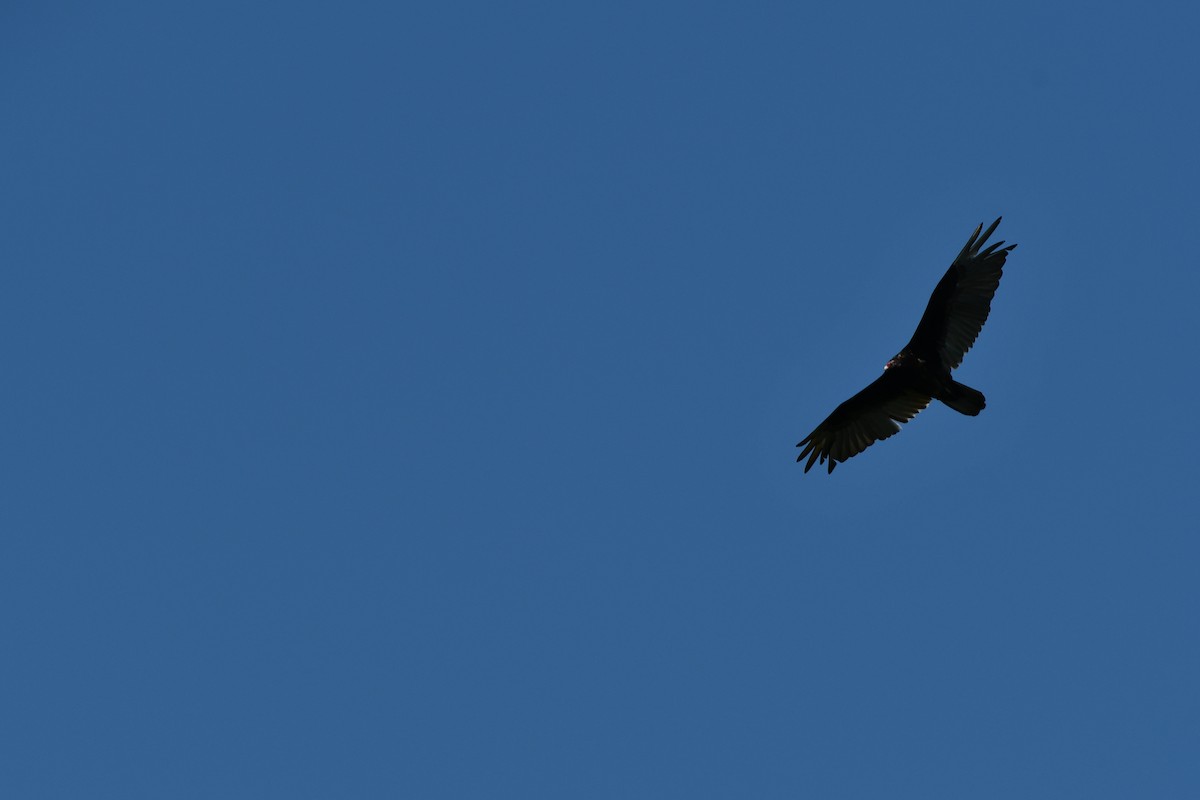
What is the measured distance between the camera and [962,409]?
23594mm

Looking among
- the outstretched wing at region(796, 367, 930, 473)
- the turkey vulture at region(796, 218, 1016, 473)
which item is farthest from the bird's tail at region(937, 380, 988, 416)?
the outstretched wing at region(796, 367, 930, 473)

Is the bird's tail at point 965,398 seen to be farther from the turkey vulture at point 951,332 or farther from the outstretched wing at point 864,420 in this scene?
the outstretched wing at point 864,420

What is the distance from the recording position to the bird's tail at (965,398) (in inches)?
917

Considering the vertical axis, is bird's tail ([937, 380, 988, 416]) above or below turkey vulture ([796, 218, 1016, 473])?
below

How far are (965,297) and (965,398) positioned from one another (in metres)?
1.65

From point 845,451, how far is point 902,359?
192cm

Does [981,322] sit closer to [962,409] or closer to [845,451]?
[962,409]

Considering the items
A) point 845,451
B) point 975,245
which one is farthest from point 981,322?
point 845,451

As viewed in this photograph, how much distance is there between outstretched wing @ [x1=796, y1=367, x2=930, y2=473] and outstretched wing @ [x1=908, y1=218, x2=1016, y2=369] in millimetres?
1039

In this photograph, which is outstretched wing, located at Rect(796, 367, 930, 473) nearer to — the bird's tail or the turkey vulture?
the turkey vulture

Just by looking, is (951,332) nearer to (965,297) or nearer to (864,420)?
(965,297)

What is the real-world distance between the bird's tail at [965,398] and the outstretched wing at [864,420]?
0.95m

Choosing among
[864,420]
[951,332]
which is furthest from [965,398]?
[864,420]

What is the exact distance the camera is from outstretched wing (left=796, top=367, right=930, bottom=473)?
80.8 ft
